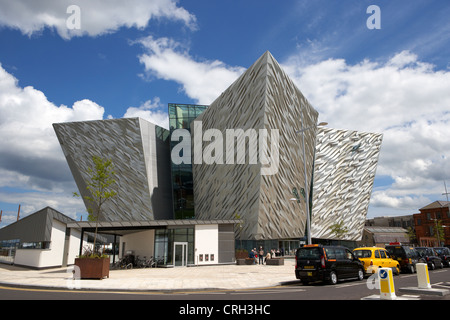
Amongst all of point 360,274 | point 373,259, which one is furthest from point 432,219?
point 360,274

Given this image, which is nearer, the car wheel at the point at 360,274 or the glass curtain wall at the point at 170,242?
the car wheel at the point at 360,274

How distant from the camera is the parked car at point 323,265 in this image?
14.2 m

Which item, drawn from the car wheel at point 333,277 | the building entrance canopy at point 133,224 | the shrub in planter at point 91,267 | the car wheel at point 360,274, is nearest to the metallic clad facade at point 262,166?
the building entrance canopy at point 133,224

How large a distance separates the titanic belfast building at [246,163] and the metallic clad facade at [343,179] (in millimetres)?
161

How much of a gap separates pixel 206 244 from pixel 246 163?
13019 millimetres

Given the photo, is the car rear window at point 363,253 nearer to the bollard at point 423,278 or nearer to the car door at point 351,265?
the car door at point 351,265

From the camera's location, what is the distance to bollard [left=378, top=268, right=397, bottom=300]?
9.15 meters

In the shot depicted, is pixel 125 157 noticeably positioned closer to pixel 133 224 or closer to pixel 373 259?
pixel 133 224

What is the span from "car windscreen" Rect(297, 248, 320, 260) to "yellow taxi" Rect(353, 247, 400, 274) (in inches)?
168

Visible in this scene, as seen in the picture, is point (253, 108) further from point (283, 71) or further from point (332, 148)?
point (332, 148)

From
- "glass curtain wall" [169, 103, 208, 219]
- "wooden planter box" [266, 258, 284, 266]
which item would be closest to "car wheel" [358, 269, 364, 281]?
"wooden planter box" [266, 258, 284, 266]

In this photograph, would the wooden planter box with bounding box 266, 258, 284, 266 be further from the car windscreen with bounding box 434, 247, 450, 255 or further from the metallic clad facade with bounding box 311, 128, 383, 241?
the metallic clad facade with bounding box 311, 128, 383, 241

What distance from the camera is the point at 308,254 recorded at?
1486cm
